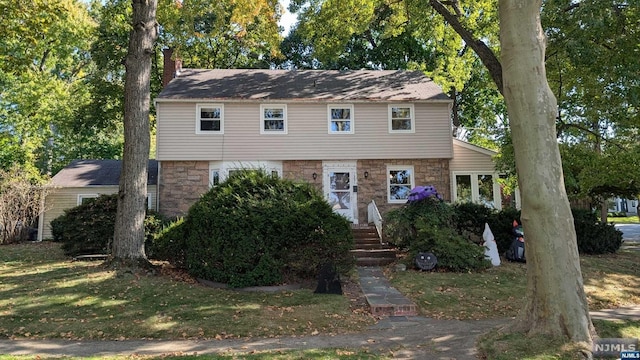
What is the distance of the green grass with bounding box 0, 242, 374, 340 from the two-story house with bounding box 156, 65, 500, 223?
7.11 metres

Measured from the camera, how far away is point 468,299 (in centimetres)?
862

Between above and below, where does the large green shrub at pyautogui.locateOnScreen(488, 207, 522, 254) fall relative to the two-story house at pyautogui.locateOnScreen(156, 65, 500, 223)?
below

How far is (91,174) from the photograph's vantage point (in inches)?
817

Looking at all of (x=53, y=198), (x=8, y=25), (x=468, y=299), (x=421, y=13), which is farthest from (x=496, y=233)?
(x=53, y=198)

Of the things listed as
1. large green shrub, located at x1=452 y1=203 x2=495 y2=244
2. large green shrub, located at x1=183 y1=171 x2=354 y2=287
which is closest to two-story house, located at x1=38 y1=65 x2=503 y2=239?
large green shrub, located at x1=452 y1=203 x2=495 y2=244

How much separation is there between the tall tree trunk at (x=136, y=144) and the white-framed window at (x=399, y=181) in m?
9.67

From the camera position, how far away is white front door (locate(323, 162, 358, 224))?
54.2ft

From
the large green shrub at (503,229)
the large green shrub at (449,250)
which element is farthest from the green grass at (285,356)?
the large green shrub at (503,229)

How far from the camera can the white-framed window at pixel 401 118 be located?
56.4 feet

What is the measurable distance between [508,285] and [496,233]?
3908 mm

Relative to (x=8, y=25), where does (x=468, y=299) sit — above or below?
below

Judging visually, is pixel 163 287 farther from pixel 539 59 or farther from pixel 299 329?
pixel 539 59

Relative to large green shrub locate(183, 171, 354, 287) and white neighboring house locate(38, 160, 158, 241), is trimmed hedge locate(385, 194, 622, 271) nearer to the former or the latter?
large green shrub locate(183, 171, 354, 287)

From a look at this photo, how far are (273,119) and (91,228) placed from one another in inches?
303
